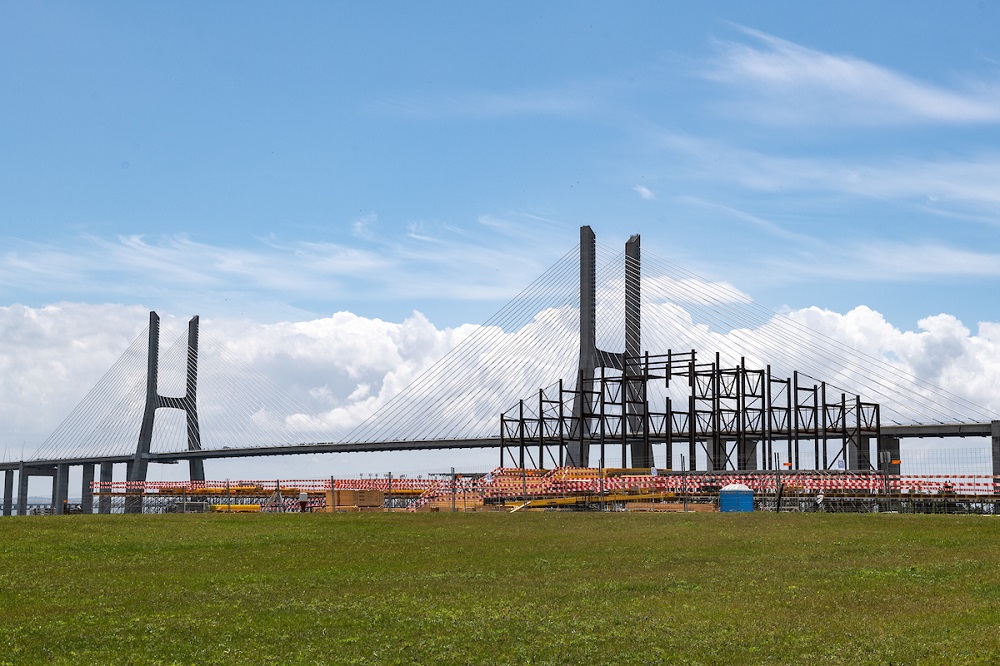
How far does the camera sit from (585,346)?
288 ft

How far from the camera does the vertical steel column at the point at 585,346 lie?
3433 inches

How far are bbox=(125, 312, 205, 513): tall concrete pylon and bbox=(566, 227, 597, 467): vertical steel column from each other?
1763 inches

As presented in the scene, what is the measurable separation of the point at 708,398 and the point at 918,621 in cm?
7794

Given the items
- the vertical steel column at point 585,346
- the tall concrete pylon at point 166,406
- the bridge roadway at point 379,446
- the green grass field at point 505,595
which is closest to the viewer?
the green grass field at point 505,595

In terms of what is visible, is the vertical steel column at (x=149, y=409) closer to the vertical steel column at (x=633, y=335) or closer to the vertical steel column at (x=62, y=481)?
the vertical steel column at (x=62, y=481)

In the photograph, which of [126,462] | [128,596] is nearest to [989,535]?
[128,596]

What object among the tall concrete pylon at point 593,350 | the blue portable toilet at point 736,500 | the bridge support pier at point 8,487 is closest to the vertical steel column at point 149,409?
the bridge support pier at point 8,487

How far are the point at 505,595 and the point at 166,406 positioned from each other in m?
111

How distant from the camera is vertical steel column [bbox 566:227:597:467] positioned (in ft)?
286

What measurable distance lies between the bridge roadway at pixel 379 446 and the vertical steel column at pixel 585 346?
1246cm

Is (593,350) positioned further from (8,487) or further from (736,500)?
(8,487)

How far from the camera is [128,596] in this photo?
57.0ft

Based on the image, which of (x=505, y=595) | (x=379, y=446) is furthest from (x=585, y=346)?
(x=505, y=595)

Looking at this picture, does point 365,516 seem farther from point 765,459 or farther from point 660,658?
point 765,459
